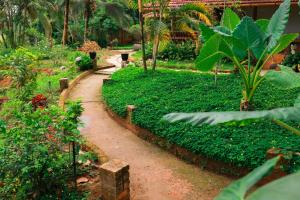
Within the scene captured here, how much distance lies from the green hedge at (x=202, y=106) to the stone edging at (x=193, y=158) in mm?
113

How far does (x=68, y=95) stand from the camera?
10.9 m

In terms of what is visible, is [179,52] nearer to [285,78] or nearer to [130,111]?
[130,111]

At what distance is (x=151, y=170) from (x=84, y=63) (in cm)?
981

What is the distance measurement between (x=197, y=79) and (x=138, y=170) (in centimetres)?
565

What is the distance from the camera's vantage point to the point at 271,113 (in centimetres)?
146

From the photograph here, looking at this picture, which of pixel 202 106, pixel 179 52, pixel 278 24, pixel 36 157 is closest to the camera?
pixel 36 157

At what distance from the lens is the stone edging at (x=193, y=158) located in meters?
5.17

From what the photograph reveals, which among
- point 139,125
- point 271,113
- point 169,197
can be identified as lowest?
point 169,197

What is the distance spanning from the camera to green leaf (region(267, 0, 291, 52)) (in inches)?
244

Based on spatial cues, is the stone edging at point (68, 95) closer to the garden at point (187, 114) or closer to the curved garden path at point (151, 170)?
the garden at point (187, 114)

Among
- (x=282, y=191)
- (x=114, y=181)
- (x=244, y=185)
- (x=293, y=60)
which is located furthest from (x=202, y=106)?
(x=282, y=191)

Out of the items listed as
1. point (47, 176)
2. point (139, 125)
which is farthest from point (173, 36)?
point (47, 176)

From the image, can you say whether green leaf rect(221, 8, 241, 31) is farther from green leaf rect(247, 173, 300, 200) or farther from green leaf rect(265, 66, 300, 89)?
green leaf rect(247, 173, 300, 200)

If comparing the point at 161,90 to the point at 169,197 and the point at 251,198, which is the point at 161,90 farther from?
the point at 251,198
